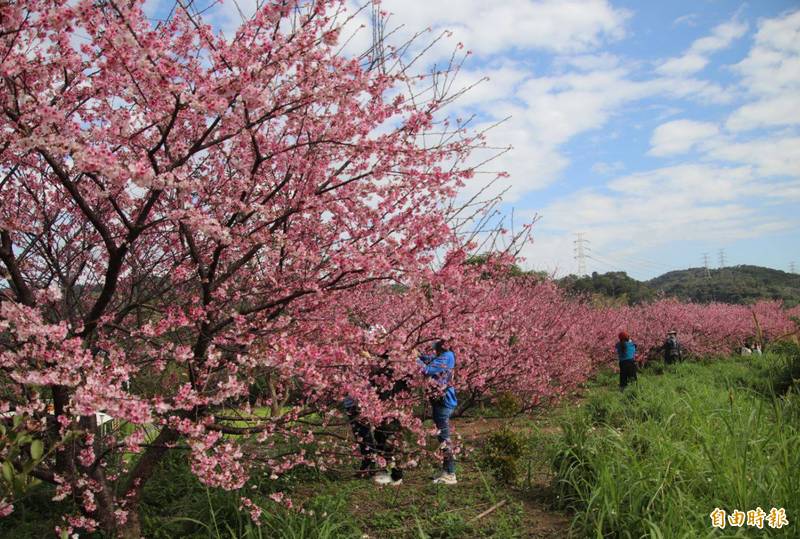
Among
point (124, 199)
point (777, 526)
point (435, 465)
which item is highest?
point (124, 199)

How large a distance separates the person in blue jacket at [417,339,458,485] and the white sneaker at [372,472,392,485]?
16.8 inches

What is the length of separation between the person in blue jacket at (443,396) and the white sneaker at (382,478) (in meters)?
0.43

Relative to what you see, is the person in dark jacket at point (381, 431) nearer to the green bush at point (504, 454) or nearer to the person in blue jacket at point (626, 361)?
the green bush at point (504, 454)

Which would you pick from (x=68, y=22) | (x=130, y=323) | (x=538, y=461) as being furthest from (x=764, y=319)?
(x=68, y=22)

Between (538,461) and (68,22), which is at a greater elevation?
(68,22)

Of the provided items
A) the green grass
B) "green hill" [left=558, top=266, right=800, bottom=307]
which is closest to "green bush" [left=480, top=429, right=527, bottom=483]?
the green grass

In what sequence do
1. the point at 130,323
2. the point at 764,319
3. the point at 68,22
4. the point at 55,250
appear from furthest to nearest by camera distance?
the point at 764,319 → the point at 130,323 → the point at 55,250 → the point at 68,22

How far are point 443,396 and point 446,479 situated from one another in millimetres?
744

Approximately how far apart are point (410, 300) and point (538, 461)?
2.53 m

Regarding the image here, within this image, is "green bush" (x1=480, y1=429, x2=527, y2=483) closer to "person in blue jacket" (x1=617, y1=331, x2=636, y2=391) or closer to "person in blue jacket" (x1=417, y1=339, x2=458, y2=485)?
"person in blue jacket" (x1=417, y1=339, x2=458, y2=485)

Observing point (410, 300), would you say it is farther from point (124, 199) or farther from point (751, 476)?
point (751, 476)

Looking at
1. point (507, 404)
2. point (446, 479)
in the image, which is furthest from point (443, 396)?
point (507, 404)

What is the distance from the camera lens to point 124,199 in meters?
3.68

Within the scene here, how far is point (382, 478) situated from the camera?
→ 17.2 feet
